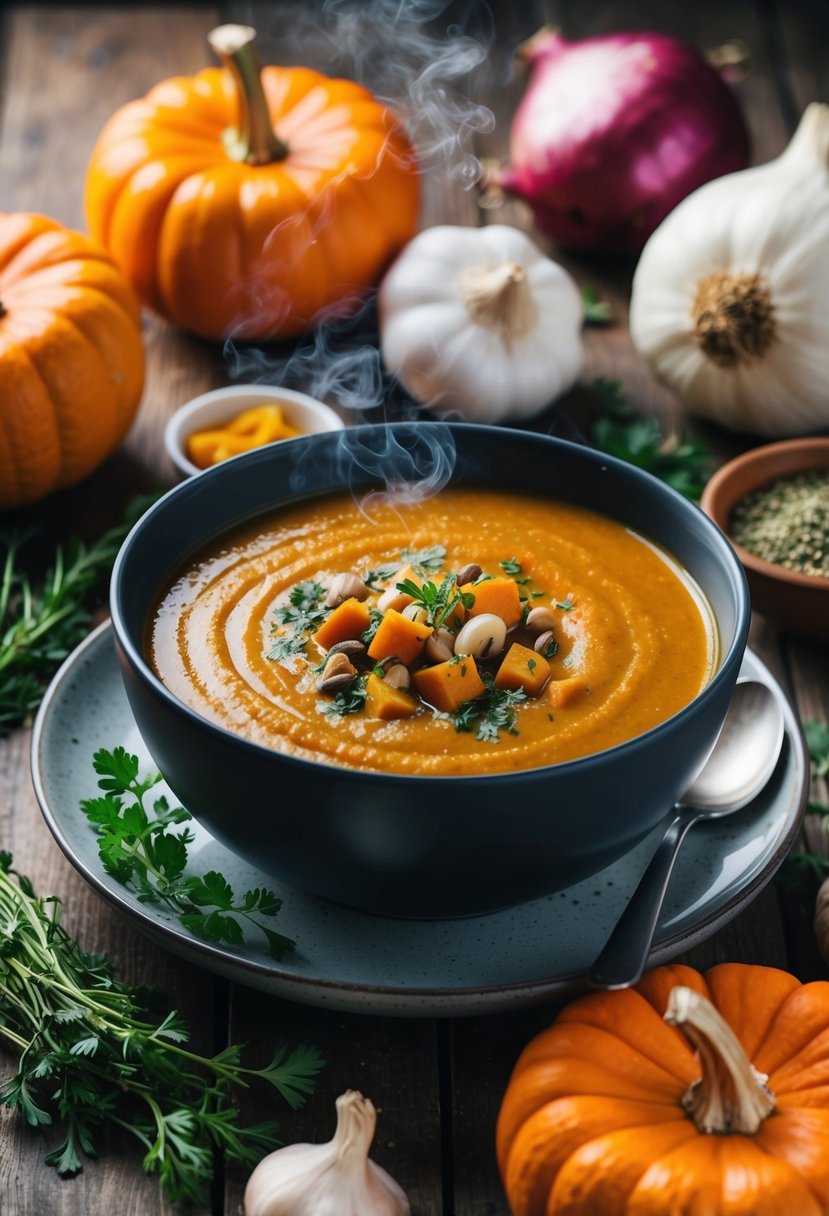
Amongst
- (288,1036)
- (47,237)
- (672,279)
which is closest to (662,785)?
(288,1036)

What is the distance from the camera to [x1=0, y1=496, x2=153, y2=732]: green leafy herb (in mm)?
2994

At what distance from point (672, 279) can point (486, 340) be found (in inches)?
20.7

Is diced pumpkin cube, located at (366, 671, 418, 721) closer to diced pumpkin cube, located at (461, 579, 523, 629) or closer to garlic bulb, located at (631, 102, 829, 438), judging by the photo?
diced pumpkin cube, located at (461, 579, 523, 629)

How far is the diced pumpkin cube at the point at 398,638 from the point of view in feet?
7.54

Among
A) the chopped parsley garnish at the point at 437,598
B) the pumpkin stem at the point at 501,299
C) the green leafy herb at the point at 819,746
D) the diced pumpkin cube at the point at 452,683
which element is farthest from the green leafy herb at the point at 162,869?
the pumpkin stem at the point at 501,299

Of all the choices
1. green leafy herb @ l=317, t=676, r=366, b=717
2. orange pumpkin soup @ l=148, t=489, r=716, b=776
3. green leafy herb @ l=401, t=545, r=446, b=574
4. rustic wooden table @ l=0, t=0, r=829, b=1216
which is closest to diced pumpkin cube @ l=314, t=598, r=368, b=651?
orange pumpkin soup @ l=148, t=489, r=716, b=776

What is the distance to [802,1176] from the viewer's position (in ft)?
5.98

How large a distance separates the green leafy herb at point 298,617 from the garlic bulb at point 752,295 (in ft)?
5.40

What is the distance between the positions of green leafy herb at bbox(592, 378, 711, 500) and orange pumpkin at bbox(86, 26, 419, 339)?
2.79 feet

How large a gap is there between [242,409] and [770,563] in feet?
4.63

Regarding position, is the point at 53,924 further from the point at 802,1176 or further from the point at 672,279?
the point at 672,279

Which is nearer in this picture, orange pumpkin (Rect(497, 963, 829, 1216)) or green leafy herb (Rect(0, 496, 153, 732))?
orange pumpkin (Rect(497, 963, 829, 1216))

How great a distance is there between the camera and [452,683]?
224 centimetres

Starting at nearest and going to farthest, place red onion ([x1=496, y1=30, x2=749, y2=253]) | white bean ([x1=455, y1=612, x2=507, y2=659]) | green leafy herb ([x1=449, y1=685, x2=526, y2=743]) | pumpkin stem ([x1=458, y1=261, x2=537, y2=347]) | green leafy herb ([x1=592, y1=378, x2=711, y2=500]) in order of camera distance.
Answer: green leafy herb ([x1=449, y1=685, x2=526, y2=743]), white bean ([x1=455, y1=612, x2=507, y2=659]), green leafy herb ([x1=592, y1=378, x2=711, y2=500]), pumpkin stem ([x1=458, y1=261, x2=537, y2=347]), red onion ([x1=496, y1=30, x2=749, y2=253])
